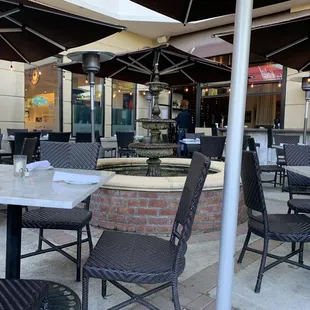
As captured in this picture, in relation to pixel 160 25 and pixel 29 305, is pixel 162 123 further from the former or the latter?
pixel 160 25

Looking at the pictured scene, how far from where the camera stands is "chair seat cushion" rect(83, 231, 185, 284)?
1491 millimetres

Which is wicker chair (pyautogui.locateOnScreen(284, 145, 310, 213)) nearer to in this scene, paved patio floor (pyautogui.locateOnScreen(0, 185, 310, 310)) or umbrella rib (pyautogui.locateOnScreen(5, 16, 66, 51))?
paved patio floor (pyautogui.locateOnScreen(0, 185, 310, 310))

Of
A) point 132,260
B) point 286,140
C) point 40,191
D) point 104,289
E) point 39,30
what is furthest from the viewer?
point 286,140

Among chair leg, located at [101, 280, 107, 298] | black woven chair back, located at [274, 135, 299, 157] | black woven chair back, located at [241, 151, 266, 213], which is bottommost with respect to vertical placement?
chair leg, located at [101, 280, 107, 298]

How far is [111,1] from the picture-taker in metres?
9.45

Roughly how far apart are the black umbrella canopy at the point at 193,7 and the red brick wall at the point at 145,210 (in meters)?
1.91

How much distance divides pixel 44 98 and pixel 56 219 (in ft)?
26.3

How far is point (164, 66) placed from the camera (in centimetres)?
538

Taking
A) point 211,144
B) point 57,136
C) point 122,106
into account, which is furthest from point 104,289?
point 122,106

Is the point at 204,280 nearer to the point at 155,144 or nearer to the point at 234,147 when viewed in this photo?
the point at 234,147

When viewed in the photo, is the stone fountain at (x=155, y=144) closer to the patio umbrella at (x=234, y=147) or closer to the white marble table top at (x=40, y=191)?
the white marble table top at (x=40, y=191)

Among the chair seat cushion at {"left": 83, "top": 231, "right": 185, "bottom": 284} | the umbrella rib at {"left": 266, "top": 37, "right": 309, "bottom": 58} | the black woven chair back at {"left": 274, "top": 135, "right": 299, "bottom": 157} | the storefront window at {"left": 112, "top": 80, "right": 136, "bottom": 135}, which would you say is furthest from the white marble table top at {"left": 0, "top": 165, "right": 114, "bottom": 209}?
the storefront window at {"left": 112, "top": 80, "right": 136, "bottom": 135}

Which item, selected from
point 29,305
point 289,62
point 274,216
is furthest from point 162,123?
point 29,305

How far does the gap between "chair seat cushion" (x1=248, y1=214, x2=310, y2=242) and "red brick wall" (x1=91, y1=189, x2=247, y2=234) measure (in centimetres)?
80
